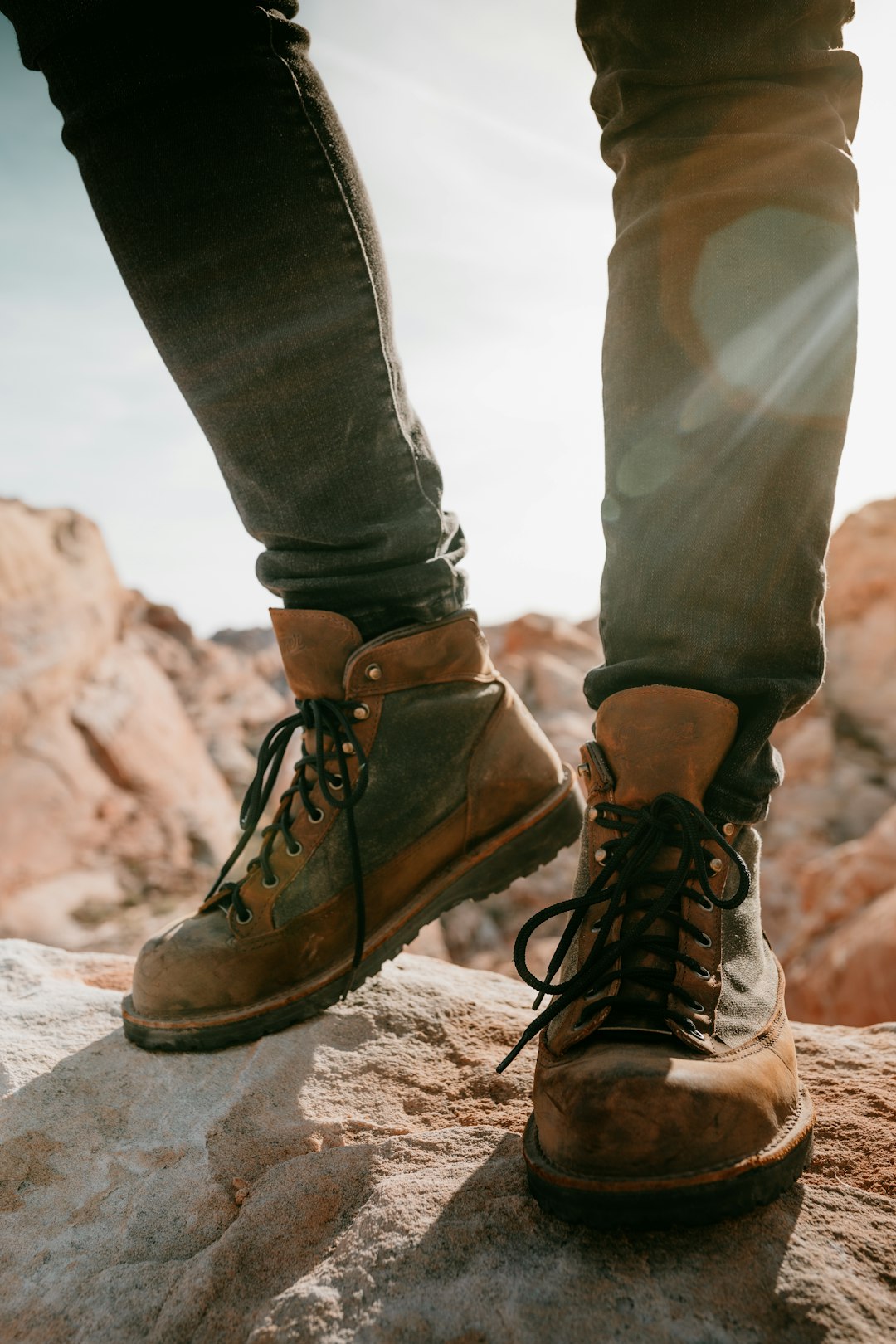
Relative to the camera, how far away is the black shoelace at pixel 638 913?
0.88 m

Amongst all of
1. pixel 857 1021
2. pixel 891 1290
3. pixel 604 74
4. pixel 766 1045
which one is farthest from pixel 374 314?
pixel 857 1021

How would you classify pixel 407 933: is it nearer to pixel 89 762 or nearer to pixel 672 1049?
pixel 672 1049

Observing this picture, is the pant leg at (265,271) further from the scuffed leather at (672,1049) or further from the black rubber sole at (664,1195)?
the black rubber sole at (664,1195)

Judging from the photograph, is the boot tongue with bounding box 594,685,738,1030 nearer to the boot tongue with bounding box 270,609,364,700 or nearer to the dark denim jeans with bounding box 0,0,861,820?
the dark denim jeans with bounding box 0,0,861,820

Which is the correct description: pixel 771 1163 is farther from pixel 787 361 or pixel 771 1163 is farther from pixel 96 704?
pixel 96 704

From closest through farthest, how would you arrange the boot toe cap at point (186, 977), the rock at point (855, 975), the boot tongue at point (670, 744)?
the boot tongue at point (670, 744) → the boot toe cap at point (186, 977) → the rock at point (855, 975)

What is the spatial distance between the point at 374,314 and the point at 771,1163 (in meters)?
1.17

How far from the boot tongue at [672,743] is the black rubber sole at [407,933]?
0.44 meters

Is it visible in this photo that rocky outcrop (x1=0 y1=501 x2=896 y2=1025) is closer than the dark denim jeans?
No

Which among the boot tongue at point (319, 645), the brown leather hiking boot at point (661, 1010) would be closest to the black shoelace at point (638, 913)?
the brown leather hiking boot at point (661, 1010)

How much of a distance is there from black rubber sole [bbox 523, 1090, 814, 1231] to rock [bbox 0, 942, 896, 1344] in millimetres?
17

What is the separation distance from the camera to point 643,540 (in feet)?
3.48

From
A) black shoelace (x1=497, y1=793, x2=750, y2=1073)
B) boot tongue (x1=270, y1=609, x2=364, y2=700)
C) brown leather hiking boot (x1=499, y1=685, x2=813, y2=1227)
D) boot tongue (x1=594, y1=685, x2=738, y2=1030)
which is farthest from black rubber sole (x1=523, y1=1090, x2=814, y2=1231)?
boot tongue (x1=270, y1=609, x2=364, y2=700)

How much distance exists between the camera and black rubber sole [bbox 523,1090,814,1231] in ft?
2.41
